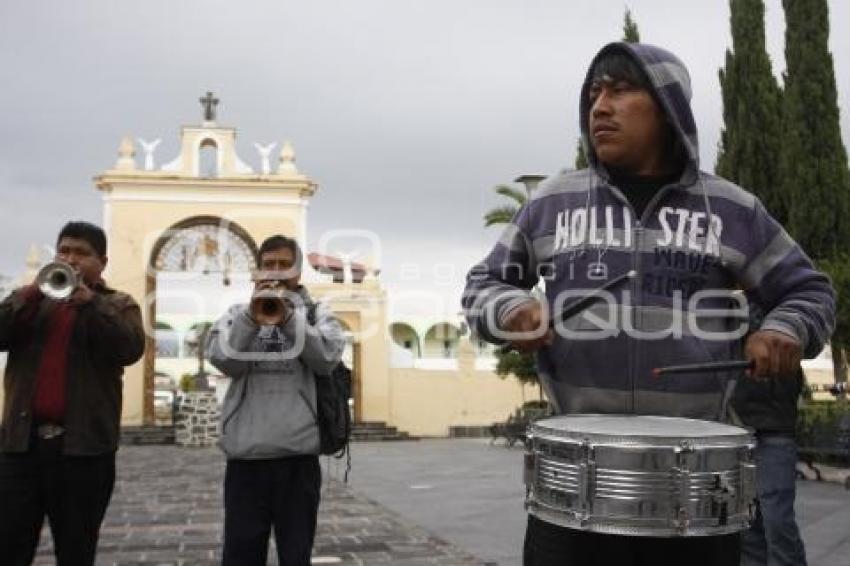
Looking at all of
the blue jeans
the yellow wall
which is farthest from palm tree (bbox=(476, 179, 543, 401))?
the blue jeans

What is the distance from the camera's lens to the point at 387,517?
8422 millimetres

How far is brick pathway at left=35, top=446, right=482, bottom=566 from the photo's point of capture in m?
6.26

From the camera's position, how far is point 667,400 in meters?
2.09

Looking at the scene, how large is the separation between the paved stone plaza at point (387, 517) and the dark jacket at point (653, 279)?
412cm

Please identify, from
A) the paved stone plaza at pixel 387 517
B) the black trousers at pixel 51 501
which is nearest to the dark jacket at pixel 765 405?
the paved stone plaza at pixel 387 517

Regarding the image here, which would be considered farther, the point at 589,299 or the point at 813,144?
the point at 813,144

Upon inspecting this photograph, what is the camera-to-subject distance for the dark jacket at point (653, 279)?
2094mm

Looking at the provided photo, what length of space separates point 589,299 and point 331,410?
230cm

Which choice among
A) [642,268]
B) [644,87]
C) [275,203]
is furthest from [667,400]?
[275,203]

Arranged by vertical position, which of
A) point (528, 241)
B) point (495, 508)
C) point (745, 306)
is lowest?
point (495, 508)

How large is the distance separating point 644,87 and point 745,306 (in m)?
0.58

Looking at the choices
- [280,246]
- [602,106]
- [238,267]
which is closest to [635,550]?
[602,106]

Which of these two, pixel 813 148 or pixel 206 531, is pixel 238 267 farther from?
pixel 206 531

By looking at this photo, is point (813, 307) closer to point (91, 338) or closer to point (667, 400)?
point (667, 400)
